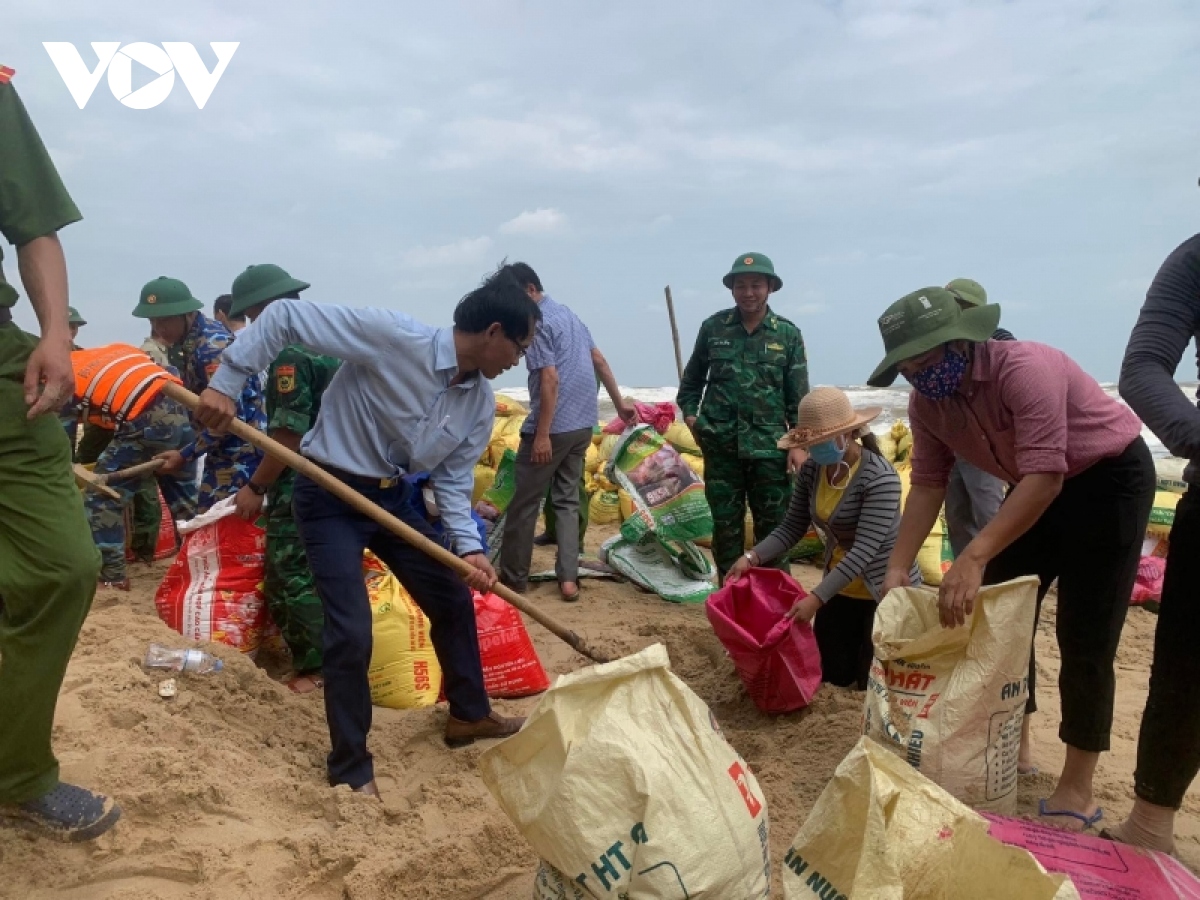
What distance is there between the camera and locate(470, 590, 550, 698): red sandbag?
3.67 meters

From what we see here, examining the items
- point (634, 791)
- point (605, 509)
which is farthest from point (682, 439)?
point (634, 791)

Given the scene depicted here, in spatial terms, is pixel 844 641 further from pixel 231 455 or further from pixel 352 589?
pixel 231 455

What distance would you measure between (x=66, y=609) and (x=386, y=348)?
3.56ft

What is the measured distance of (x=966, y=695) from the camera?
2.41 meters

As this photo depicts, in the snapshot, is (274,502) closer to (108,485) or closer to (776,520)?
(108,485)

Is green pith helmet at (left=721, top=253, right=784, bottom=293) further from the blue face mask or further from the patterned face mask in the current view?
the patterned face mask

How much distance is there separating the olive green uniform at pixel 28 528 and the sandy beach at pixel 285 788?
1.28ft

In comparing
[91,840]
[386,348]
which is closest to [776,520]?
[386,348]

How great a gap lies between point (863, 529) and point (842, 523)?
15 centimetres

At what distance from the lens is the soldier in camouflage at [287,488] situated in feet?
11.1

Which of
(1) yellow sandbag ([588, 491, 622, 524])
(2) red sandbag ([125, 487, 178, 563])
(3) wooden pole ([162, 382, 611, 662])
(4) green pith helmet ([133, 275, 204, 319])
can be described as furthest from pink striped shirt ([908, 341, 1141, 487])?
(2) red sandbag ([125, 487, 178, 563])

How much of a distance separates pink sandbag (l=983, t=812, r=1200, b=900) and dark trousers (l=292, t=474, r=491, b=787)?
5.63 feet

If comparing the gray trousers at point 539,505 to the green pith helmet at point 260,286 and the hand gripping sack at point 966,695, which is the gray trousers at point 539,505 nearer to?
the green pith helmet at point 260,286

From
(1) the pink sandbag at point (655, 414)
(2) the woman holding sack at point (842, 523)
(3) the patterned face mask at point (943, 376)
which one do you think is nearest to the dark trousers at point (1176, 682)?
(3) the patterned face mask at point (943, 376)
